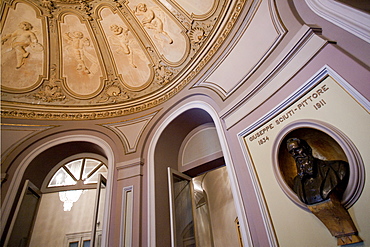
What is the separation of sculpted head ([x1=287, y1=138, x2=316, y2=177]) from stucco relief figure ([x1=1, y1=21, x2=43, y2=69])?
19.6ft

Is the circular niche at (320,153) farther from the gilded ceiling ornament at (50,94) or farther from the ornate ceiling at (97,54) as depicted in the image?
the gilded ceiling ornament at (50,94)

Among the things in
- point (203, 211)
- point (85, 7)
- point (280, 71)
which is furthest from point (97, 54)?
point (203, 211)

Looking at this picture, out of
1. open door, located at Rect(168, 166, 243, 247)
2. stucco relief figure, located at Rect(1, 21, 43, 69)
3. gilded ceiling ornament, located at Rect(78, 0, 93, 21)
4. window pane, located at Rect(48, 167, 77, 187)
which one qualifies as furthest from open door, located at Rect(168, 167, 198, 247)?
stucco relief figure, located at Rect(1, 21, 43, 69)

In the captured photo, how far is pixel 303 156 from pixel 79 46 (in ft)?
18.3

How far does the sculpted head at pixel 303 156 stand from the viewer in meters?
2.03

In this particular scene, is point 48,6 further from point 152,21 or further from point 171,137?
point 171,137

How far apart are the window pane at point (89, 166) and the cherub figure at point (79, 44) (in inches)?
102

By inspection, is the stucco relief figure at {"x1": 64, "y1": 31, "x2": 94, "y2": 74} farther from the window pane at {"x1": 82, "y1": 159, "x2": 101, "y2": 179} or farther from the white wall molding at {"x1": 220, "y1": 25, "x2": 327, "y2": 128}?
the white wall molding at {"x1": 220, "y1": 25, "x2": 327, "y2": 128}

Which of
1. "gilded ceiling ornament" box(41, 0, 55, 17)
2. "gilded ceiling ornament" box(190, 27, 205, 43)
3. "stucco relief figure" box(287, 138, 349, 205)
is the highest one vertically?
"gilded ceiling ornament" box(41, 0, 55, 17)

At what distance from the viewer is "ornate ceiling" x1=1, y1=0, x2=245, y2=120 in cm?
455

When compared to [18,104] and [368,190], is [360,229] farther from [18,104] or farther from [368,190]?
[18,104]

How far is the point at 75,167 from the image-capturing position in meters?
6.13

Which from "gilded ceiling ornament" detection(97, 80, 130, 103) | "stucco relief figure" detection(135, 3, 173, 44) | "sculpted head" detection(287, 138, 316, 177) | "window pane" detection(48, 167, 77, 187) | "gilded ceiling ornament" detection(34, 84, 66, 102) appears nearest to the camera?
"sculpted head" detection(287, 138, 316, 177)

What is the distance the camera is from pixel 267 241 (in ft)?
7.69
